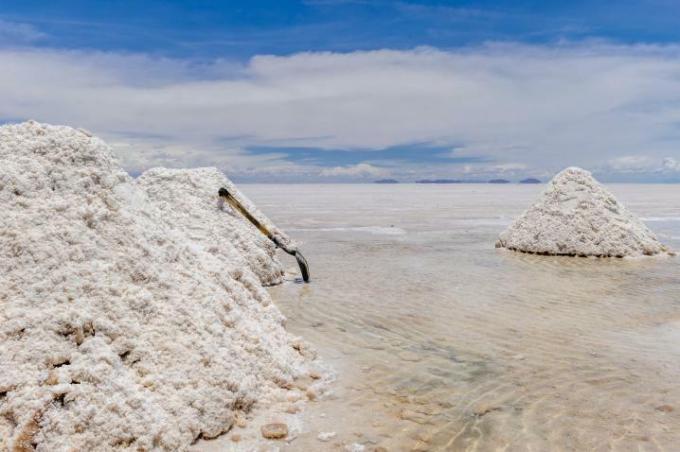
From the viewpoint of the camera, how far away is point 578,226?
1399cm

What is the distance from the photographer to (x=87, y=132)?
530 cm

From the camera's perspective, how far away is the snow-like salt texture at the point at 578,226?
44.8 feet

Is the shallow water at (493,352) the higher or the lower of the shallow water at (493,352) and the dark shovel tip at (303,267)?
the lower

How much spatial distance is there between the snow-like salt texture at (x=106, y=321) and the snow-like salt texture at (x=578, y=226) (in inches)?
402

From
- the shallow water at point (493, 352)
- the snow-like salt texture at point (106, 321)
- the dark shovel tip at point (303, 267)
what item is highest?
the snow-like salt texture at point (106, 321)

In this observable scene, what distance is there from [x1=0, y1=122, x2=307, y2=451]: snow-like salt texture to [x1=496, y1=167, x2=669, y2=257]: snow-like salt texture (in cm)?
1020

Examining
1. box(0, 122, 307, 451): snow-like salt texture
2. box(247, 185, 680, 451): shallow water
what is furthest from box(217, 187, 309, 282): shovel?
box(0, 122, 307, 451): snow-like salt texture

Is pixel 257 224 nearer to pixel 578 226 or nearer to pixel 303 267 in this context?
pixel 303 267

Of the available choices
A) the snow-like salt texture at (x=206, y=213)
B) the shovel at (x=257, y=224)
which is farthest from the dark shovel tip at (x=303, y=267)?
the snow-like salt texture at (x=206, y=213)

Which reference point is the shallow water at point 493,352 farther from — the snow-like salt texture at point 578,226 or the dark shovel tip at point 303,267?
the snow-like salt texture at point 578,226

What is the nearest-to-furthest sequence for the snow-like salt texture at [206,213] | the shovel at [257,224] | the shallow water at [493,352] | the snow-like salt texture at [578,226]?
the shallow water at [493,352] → the snow-like salt texture at [206,213] → the shovel at [257,224] → the snow-like salt texture at [578,226]

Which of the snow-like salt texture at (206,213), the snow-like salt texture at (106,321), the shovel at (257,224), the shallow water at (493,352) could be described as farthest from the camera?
the shovel at (257,224)

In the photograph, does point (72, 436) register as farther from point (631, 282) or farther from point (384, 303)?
point (631, 282)

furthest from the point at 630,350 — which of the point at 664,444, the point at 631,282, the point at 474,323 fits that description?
the point at 631,282
